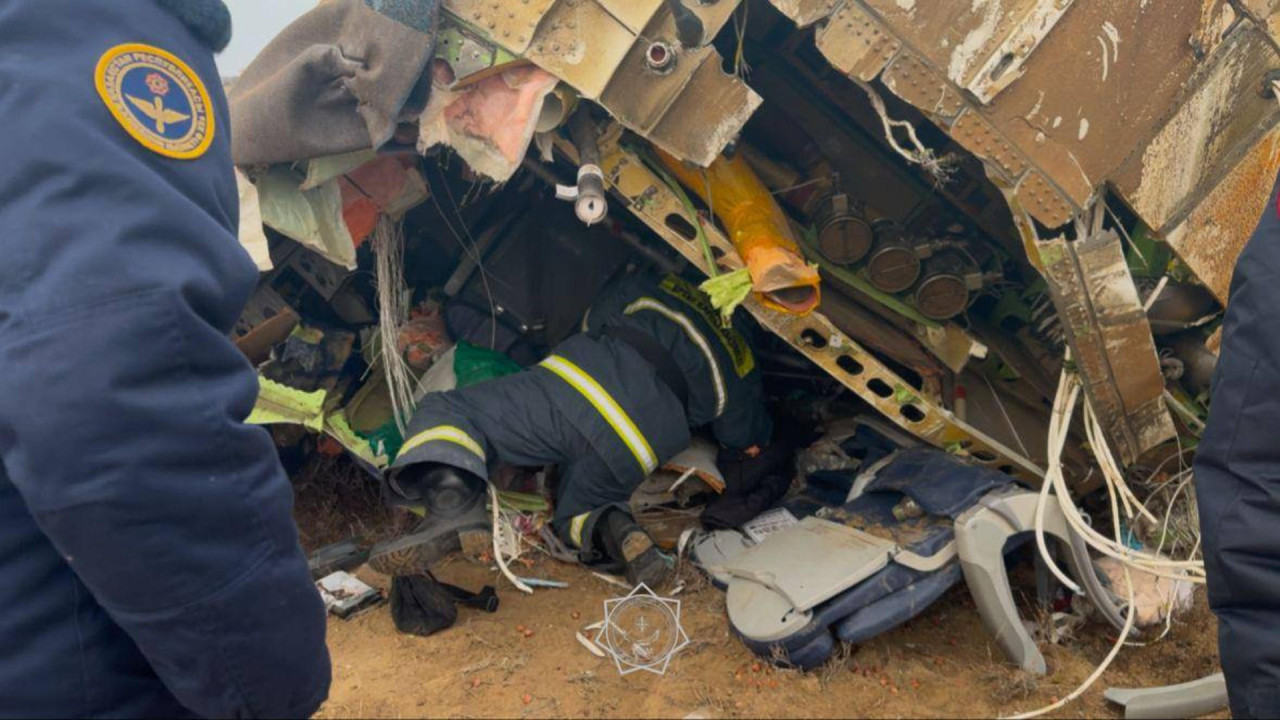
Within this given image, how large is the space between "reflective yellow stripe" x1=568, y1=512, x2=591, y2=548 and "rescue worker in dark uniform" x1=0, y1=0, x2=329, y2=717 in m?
2.35

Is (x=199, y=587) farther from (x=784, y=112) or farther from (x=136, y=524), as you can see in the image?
(x=784, y=112)

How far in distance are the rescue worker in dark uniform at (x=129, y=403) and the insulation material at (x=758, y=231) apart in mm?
2156

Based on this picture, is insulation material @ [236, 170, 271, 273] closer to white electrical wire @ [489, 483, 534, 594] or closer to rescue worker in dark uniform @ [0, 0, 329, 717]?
white electrical wire @ [489, 483, 534, 594]

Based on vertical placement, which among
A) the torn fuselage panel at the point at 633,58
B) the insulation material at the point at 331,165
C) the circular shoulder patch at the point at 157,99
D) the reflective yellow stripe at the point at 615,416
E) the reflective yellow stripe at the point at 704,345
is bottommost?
the reflective yellow stripe at the point at 615,416

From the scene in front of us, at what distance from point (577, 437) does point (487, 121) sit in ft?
4.76

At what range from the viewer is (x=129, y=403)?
3.54 ft

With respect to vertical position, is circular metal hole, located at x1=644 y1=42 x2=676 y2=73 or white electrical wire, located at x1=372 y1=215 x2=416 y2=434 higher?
circular metal hole, located at x1=644 y1=42 x2=676 y2=73

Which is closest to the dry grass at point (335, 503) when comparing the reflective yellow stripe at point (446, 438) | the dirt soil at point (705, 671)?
the reflective yellow stripe at point (446, 438)

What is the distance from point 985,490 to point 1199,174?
1477 millimetres

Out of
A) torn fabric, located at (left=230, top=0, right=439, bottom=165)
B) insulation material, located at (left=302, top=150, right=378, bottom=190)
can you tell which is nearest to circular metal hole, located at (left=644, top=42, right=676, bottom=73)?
torn fabric, located at (left=230, top=0, right=439, bottom=165)

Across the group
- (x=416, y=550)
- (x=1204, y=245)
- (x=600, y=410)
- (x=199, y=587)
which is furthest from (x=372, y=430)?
(x=1204, y=245)

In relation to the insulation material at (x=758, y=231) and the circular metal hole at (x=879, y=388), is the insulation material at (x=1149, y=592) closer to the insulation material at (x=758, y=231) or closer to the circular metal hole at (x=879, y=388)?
the circular metal hole at (x=879, y=388)

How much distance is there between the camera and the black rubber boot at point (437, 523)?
362 cm

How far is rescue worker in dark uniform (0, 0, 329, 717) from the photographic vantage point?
107 cm
